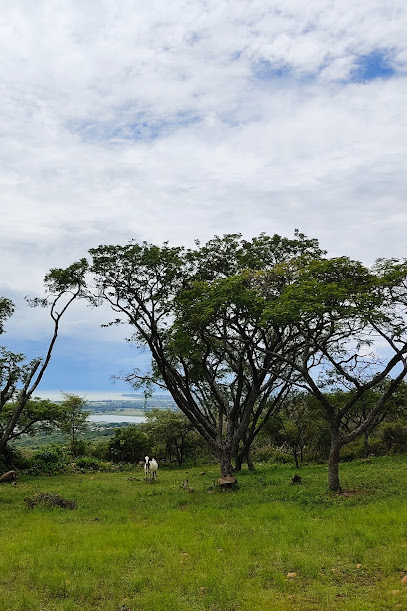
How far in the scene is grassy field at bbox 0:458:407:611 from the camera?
281 inches

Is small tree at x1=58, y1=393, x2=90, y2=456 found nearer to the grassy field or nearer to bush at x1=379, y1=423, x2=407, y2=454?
the grassy field

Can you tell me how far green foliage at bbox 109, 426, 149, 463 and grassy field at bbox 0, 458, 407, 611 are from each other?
22.0 metres

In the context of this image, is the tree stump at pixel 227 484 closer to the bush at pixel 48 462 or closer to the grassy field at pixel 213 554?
the grassy field at pixel 213 554

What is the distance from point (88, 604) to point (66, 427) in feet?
90.1

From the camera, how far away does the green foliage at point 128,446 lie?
37.9 meters

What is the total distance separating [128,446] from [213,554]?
1198 inches

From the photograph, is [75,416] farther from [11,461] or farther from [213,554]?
[213,554]

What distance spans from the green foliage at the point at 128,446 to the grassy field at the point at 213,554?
2205cm

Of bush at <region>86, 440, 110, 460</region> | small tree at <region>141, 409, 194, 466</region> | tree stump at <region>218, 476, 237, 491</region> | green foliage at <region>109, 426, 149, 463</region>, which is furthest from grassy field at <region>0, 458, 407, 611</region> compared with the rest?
bush at <region>86, 440, 110, 460</region>

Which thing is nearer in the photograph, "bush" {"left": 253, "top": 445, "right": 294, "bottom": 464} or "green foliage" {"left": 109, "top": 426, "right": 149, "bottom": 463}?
"bush" {"left": 253, "top": 445, "right": 294, "bottom": 464}

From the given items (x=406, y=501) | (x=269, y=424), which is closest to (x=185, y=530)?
(x=406, y=501)

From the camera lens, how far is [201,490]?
63.1 ft

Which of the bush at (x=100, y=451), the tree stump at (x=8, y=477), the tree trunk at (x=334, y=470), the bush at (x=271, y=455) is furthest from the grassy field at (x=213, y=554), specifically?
the bush at (x=100, y=451)

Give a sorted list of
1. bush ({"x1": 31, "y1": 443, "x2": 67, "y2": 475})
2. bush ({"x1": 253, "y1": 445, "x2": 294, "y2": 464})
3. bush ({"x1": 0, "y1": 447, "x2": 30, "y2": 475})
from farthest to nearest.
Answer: bush ({"x1": 253, "y1": 445, "x2": 294, "y2": 464}), bush ({"x1": 31, "y1": 443, "x2": 67, "y2": 475}), bush ({"x1": 0, "y1": 447, "x2": 30, "y2": 475})
